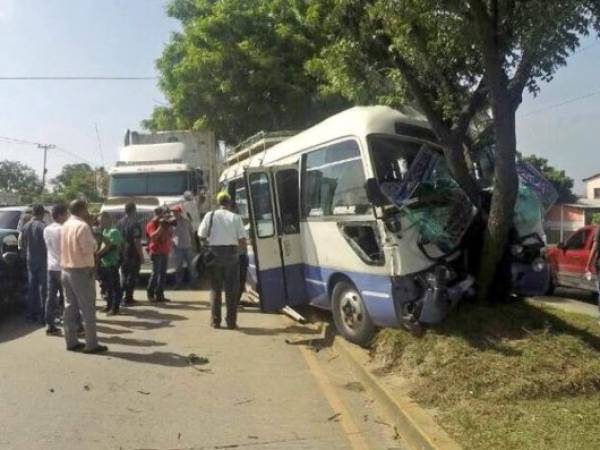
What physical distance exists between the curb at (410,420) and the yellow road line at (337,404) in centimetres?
33

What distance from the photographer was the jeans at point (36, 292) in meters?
9.57

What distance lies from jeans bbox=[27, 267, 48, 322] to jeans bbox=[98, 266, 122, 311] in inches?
39.5

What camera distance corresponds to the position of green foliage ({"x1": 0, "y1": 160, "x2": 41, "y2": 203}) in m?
81.6

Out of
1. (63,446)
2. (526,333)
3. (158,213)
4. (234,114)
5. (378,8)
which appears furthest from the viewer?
(234,114)

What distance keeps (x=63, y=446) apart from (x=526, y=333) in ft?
14.2

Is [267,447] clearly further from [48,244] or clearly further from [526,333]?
[48,244]

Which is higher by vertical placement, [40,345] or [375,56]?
[375,56]

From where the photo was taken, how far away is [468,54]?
25.9 ft

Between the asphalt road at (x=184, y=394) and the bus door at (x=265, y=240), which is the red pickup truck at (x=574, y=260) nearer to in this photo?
the bus door at (x=265, y=240)

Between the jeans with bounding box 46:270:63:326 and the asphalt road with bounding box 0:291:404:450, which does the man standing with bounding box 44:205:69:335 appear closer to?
the jeans with bounding box 46:270:63:326

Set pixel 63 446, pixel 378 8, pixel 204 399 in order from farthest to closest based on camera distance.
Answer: pixel 378 8
pixel 204 399
pixel 63 446

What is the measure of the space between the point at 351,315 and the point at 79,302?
3.17m

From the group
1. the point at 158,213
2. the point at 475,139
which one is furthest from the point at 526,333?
the point at 158,213

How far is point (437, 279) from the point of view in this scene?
22.0 ft
